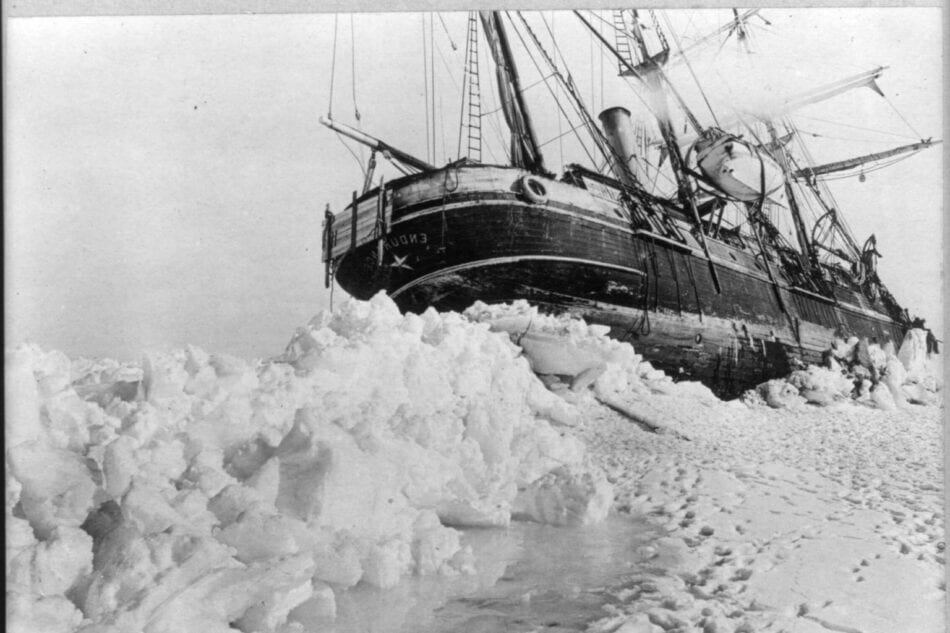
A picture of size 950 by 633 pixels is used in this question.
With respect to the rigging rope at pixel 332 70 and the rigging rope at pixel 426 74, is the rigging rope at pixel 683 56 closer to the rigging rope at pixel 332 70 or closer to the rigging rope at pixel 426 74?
the rigging rope at pixel 426 74

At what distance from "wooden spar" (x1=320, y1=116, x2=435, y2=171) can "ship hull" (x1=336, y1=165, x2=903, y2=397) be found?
0.27 feet

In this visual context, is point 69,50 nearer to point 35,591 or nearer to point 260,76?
point 260,76

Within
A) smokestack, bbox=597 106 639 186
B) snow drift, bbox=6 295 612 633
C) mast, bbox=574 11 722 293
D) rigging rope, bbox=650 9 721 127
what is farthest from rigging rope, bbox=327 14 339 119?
rigging rope, bbox=650 9 721 127

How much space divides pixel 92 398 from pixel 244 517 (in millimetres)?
585

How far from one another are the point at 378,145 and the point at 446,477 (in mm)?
957

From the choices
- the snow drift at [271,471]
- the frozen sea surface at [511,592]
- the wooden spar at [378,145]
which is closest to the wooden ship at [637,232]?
the wooden spar at [378,145]

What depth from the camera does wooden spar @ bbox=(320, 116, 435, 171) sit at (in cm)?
199

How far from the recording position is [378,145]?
201 cm

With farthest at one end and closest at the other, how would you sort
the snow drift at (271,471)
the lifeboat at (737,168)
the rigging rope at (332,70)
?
1. the lifeboat at (737,168)
2. the rigging rope at (332,70)
3. the snow drift at (271,471)

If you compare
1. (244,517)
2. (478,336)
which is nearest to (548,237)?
(478,336)

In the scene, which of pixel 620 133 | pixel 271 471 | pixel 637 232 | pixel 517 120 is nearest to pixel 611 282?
pixel 637 232

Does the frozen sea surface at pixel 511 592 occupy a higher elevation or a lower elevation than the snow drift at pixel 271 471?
lower

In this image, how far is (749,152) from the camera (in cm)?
220

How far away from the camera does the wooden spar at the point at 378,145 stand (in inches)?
78.3
